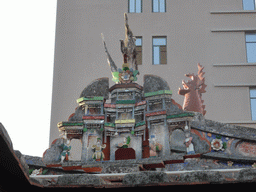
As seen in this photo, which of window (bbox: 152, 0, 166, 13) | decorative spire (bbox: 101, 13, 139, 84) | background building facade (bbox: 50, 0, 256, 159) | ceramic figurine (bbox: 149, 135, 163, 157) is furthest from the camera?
window (bbox: 152, 0, 166, 13)

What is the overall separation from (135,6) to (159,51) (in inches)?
117

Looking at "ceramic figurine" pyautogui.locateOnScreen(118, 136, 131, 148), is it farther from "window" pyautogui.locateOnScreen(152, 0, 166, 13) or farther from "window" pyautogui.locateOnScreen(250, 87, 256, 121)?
"window" pyautogui.locateOnScreen(152, 0, 166, 13)

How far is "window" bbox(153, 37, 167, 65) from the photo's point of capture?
22016 mm

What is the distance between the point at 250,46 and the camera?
72.6ft

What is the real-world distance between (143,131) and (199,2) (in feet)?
42.8

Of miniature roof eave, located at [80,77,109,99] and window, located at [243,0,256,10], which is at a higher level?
window, located at [243,0,256,10]

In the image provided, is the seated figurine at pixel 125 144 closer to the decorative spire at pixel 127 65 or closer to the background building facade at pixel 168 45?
the decorative spire at pixel 127 65

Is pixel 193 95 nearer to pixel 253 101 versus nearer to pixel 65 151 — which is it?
pixel 65 151

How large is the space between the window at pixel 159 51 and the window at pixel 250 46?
14.1ft

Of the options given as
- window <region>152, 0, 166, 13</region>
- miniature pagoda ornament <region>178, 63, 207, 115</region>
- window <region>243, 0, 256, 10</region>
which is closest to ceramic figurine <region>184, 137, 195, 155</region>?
miniature pagoda ornament <region>178, 63, 207, 115</region>

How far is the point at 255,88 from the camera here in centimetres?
2123

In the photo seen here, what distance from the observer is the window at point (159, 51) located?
2202cm

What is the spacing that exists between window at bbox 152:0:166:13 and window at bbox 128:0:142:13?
760 millimetres

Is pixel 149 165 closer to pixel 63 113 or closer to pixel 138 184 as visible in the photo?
pixel 138 184
